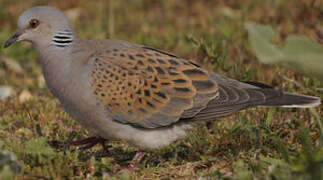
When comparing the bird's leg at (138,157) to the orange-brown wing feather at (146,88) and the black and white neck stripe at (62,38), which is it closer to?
the orange-brown wing feather at (146,88)

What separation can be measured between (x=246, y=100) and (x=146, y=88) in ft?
2.58

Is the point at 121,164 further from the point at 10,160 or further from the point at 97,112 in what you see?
the point at 10,160

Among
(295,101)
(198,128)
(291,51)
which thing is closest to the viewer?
(291,51)

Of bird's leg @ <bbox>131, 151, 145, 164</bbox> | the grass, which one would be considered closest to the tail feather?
the grass

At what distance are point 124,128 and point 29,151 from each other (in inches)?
30.8

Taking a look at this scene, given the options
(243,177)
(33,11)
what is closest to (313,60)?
(243,177)

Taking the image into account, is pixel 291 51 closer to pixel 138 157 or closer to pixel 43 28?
pixel 138 157

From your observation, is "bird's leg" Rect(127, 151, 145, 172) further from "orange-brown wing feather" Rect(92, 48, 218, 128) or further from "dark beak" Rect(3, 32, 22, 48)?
"dark beak" Rect(3, 32, 22, 48)

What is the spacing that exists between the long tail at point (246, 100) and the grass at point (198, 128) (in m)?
0.21

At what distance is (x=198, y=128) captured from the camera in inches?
192

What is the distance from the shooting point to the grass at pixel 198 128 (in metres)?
3.85

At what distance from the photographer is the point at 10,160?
3.59 m

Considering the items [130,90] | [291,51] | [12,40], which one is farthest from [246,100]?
[12,40]

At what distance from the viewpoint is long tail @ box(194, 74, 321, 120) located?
4.20 meters
